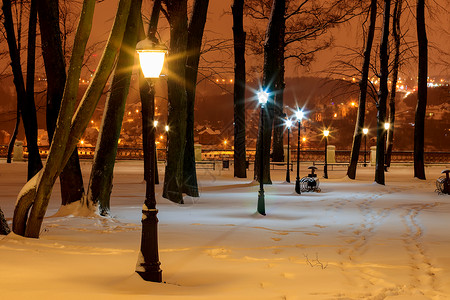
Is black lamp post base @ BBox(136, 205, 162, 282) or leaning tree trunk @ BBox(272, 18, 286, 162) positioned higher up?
leaning tree trunk @ BBox(272, 18, 286, 162)

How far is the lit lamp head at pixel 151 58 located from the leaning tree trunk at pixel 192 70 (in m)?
13.0

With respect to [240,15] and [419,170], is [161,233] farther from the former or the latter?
[419,170]

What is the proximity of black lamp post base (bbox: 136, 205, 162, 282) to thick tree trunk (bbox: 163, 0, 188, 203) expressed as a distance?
11390 millimetres

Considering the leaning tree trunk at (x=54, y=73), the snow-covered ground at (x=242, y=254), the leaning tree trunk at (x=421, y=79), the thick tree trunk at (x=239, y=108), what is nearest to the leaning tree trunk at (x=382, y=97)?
the leaning tree trunk at (x=421, y=79)

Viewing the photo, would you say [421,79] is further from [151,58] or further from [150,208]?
[150,208]

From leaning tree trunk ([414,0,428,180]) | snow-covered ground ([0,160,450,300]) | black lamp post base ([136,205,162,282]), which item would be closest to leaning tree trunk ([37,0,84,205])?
snow-covered ground ([0,160,450,300])

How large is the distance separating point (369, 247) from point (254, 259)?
2604 mm

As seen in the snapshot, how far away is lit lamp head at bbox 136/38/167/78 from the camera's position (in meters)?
8.69

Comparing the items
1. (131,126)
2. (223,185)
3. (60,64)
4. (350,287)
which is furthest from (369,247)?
(131,126)

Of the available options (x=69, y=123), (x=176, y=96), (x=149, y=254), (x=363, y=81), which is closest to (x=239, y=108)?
(x=363, y=81)

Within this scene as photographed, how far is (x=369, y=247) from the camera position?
12086mm

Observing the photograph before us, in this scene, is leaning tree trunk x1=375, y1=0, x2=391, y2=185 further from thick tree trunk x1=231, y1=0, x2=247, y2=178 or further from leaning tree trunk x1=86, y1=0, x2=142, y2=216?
leaning tree trunk x1=86, y1=0, x2=142, y2=216

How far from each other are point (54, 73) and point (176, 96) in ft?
19.9

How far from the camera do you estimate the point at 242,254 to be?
1116cm
